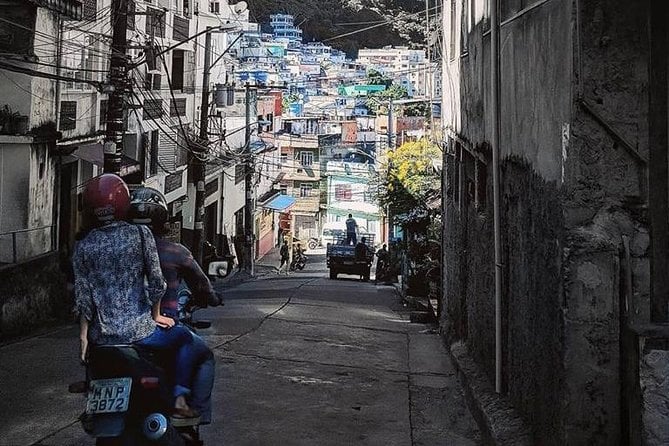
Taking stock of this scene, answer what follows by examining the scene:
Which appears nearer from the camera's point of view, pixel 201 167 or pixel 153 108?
pixel 153 108

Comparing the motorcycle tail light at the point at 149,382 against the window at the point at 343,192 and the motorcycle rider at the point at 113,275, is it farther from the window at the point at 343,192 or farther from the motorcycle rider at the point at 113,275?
the window at the point at 343,192

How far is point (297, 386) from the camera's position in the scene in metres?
9.36

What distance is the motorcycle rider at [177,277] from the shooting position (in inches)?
215

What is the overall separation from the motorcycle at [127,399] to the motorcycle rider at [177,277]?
0.29m

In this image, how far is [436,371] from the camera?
35.9ft

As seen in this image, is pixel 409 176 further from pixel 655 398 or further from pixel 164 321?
pixel 655 398

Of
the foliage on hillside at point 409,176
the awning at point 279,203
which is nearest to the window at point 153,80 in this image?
the foliage on hillside at point 409,176

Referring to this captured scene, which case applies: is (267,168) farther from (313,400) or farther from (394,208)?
(313,400)

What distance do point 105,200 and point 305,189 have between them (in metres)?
62.8

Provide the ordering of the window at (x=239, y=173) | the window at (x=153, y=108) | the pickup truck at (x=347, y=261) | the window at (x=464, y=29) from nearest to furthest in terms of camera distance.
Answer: the window at (x=464, y=29) → the window at (x=153, y=108) → the pickup truck at (x=347, y=261) → the window at (x=239, y=173)

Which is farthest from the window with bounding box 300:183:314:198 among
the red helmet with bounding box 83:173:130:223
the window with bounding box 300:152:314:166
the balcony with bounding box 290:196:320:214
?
the red helmet with bounding box 83:173:130:223

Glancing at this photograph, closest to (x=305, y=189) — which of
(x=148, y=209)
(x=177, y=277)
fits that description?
(x=177, y=277)

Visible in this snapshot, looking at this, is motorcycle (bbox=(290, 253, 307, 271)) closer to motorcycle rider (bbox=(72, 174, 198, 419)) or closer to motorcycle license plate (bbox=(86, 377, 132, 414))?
motorcycle rider (bbox=(72, 174, 198, 419))

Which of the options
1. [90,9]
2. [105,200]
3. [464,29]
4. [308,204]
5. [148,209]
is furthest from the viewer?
[308,204]
